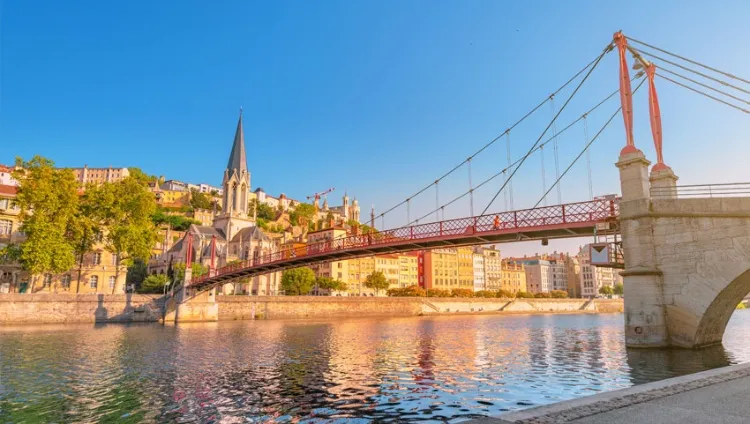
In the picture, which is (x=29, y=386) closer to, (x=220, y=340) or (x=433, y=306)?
(x=220, y=340)

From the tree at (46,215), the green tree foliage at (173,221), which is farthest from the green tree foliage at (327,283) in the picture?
the green tree foliage at (173,221)

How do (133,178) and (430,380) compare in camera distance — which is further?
(133,178)

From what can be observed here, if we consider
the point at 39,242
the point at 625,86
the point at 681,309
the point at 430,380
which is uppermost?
the point at 625,86

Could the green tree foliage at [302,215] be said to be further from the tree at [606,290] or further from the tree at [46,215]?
the tree at [46,215]

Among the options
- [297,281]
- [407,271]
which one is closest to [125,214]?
[297,281]

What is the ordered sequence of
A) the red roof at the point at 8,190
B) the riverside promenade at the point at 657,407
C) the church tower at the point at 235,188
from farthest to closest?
the church tower at the point at 235,188, the red roof at the point at 8,190, the riverside promenade at the point at 657,407

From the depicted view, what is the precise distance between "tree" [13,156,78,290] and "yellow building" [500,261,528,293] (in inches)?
4612

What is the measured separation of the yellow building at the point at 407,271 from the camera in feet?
392

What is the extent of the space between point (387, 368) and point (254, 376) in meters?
4.95

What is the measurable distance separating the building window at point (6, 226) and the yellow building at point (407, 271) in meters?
79.5

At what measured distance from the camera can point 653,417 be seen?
7164mm

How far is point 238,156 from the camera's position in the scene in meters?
112

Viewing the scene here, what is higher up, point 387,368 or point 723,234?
point 723,234

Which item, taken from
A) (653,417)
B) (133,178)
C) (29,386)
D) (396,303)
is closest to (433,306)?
(396,303)
